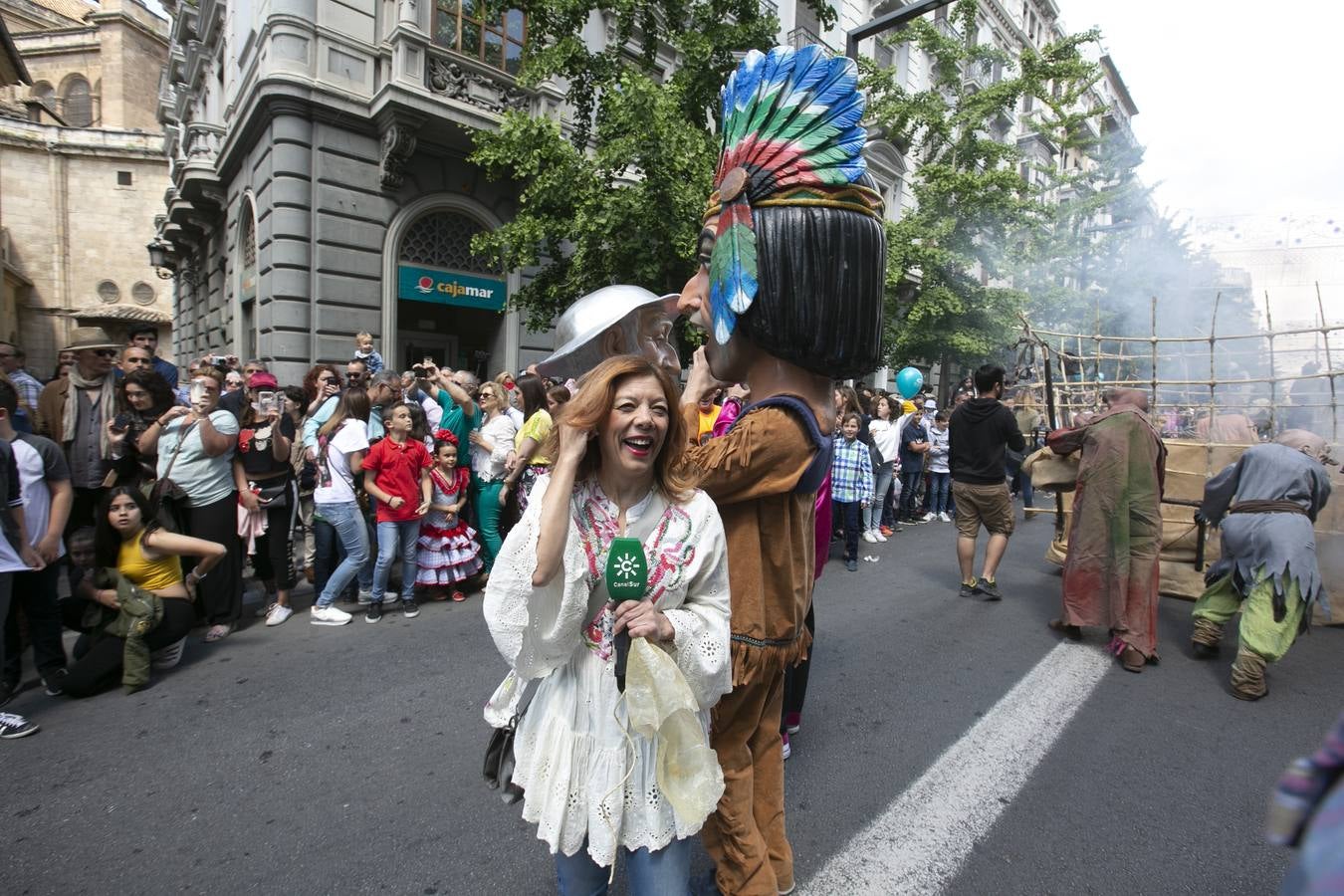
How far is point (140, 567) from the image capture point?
13.1 feet

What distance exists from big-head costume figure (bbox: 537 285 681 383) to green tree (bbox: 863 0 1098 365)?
12418 mm

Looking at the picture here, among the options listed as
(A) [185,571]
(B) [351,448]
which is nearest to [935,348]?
(B) [351,448]

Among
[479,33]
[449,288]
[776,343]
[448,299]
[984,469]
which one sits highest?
[479,33]

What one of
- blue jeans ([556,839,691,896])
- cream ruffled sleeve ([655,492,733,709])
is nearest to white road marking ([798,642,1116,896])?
blue jeans ([556,839,691,896])

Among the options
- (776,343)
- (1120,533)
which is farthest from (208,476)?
(1120,533)

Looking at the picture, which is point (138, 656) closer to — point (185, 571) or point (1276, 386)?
point (185, 571)

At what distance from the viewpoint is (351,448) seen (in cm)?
503

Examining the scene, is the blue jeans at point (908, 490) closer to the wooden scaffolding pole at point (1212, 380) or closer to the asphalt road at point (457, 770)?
the wooden scaffolding pole at point (1212, 380)

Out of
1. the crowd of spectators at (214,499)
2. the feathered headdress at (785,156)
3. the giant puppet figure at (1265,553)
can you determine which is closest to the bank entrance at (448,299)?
the crowd of spectators at (214,499)

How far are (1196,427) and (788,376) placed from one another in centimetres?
567

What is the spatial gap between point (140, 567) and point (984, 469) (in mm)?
5748

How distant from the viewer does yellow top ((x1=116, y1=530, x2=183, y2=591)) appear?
156 inches

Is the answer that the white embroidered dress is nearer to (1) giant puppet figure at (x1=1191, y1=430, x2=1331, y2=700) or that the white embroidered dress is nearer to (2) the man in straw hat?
(1) giant puppet figure at (x1=1191, y1=430, x2=1331, y2=700)

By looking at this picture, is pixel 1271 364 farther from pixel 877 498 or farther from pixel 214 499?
pixel 214 499
